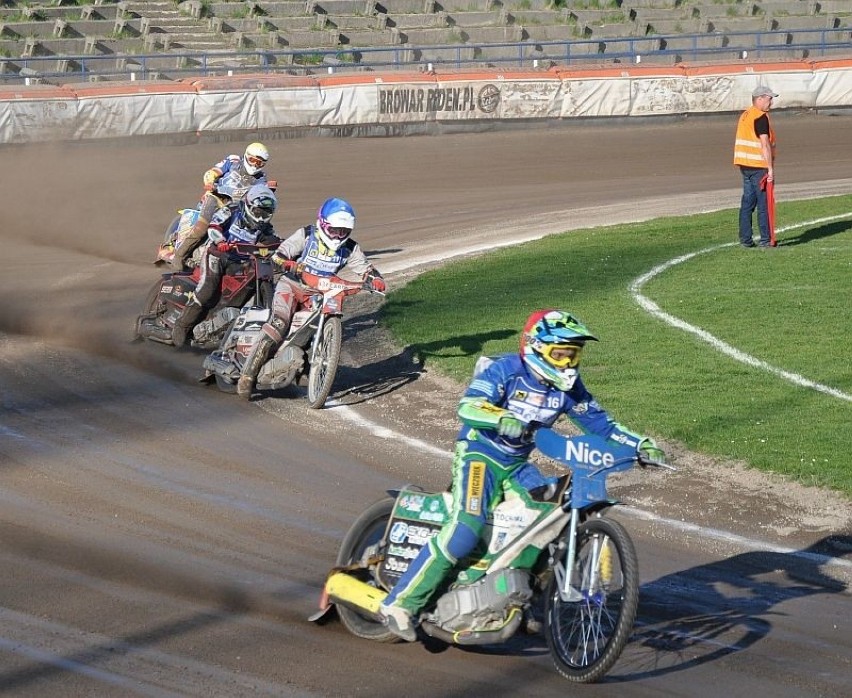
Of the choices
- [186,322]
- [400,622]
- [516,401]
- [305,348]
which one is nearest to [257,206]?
[186,322]

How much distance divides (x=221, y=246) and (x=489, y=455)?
9.01 m

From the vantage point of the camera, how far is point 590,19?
51969 millimetres

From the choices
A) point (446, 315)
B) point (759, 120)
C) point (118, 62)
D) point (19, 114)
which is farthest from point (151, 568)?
point (118, 62)

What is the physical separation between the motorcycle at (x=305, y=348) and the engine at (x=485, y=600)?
6.05 metres

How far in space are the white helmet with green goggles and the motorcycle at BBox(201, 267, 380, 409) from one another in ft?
19.8

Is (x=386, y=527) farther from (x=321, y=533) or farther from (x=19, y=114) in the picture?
(x=19, y=114)

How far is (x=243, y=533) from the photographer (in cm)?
941

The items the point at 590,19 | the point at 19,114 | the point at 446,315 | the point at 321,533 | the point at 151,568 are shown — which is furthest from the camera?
the point at 590,19

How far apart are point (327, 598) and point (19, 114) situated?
82.9 ft

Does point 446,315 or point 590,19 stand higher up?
point 590,19

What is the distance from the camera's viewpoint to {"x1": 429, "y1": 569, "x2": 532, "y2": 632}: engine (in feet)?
23.5

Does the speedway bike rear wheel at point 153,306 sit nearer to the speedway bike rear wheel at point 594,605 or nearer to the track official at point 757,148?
the track official at point 757,148

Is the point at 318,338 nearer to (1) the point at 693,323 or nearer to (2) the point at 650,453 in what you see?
(1) the point at 693,323

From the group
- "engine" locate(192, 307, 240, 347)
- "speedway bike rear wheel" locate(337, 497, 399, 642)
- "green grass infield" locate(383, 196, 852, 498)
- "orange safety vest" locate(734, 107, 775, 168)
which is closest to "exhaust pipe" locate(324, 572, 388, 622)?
"speedway bike rear wheel" locate(337, 497, 399, 642)
